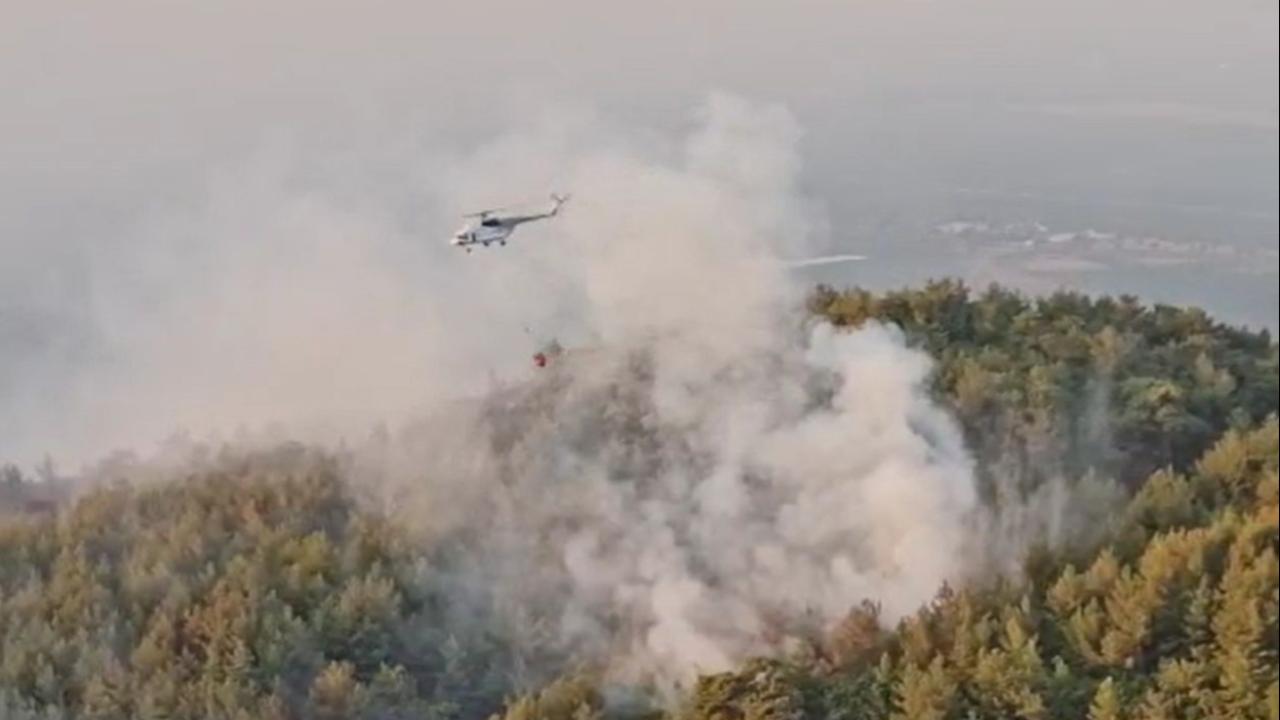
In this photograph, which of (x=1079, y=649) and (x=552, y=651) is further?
(x=552, y=651)

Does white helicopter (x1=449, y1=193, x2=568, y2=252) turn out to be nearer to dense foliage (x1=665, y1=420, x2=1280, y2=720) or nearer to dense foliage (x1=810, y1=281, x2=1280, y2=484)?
dense foliage (x1=810, y1=281, x2=1280, y2=484)

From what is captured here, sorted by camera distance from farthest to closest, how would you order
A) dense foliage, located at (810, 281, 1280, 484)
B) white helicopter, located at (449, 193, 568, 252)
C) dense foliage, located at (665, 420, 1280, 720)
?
dense foliage, located at (810, 281, 1280, 484) → white helicopter, located at (449, 193, 568, 252) → dense foliage, located at (665, 420, 1280, 720)

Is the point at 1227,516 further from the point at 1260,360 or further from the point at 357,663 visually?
the point at 357,663

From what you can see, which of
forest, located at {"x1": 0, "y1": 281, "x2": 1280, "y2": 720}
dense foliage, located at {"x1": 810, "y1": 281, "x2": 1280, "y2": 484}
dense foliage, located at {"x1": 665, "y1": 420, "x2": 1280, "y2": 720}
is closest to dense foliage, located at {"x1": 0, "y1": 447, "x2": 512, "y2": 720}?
forest, located at {"x1": 0, "y1": 281, "x2": 1280, "y2": 720}

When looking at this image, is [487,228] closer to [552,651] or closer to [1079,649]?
[552,651]

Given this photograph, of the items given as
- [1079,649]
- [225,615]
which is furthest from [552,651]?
[1079,649]

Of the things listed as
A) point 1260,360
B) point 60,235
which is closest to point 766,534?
point 1260,360
